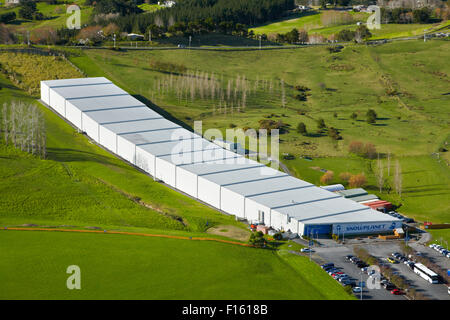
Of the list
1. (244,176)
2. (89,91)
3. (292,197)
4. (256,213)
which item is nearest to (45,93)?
(89,91)

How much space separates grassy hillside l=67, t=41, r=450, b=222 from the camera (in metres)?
126

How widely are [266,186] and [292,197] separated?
5100 millimetres

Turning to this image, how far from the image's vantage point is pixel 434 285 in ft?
260

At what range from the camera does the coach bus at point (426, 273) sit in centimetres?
7994

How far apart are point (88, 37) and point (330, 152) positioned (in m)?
83.5

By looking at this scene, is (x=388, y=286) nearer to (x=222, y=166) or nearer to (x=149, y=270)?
(x=149, y=270)

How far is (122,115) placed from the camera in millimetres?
132625

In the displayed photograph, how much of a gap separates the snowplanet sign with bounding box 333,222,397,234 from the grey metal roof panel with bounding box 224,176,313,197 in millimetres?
13099

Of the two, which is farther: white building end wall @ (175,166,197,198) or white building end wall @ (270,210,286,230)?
white building end wall @ (175,166,197,198)

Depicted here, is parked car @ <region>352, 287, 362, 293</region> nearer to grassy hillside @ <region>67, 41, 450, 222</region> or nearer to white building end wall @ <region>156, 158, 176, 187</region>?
grassy hillside @ <region>67, 41, 450, 222</region>

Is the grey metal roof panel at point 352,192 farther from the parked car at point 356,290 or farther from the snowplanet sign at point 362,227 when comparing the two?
the parked car at point 356,290

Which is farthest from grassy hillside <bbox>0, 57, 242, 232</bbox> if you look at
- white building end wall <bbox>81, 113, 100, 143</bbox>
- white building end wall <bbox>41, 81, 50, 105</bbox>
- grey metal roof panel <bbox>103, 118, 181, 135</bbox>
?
white building end wall <bbox>41, 81, 50, 105</bbox>

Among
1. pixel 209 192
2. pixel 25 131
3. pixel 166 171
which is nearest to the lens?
pixel 209 192

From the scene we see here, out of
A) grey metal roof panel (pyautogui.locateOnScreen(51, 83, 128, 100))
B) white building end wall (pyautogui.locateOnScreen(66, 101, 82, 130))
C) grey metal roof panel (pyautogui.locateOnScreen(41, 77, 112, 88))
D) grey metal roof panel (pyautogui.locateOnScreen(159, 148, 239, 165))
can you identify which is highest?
grey metal roof panel (pyautogui.locateOnScreen(41, 77, 112, 88))
